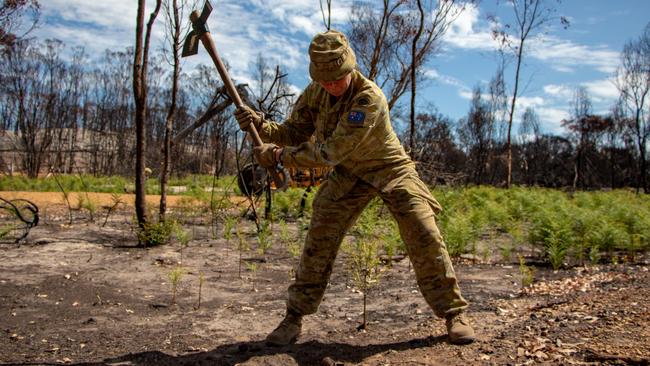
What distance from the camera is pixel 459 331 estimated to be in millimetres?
3045

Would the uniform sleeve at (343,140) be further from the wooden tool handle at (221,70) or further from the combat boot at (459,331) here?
the combat boot at (459,331)

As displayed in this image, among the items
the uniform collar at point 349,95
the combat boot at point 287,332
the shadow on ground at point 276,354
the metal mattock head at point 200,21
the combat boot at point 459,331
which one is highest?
the metal mattock head at point 200,21

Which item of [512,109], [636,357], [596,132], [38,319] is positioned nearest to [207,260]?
[38,319]

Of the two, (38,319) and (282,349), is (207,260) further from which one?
(282,349)

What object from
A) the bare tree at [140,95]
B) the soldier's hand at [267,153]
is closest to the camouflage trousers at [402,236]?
the soldier's hand at [267,153]

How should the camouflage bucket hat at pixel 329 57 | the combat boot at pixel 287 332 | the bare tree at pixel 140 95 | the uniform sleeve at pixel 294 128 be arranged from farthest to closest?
1. the bare tree at pixel 140 95
2. the uniform sleeve at pixel 294 128
3. the combat boot at pixel 287 332
4. the camouflage bucket hat at pixel 329 57

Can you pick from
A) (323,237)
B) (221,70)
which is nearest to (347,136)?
(323,237)

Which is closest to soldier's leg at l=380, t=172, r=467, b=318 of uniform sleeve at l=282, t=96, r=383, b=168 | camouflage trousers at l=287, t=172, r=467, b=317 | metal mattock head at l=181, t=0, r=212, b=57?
camouflage trousers at l=287, t=172, r=467, b=317

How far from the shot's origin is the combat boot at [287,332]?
3148 millimetres

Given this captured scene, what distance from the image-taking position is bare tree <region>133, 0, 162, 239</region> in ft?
20.7

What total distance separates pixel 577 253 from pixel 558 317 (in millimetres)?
3035

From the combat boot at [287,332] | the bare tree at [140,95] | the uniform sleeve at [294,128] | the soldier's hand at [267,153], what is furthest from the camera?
the bare tree at [140,95]

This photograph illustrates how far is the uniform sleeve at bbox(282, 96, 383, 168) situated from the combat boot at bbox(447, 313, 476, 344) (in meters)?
1.11

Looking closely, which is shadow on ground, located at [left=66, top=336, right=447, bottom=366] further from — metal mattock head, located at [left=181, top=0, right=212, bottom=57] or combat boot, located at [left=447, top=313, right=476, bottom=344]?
metal mattock head, located at [left=181, top=0, right=212, bottom=57]
